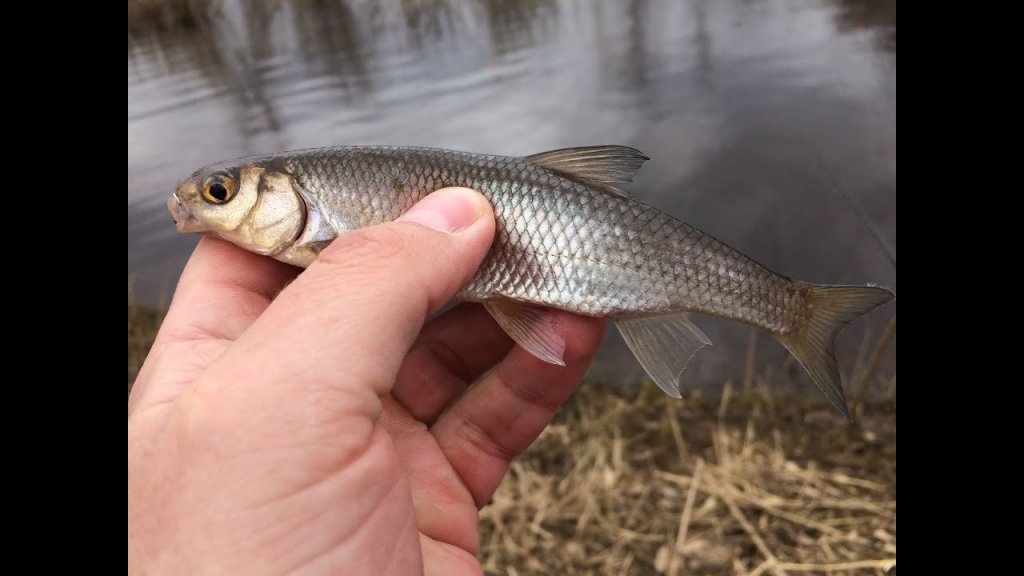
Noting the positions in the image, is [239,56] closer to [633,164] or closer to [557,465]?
[557,465]

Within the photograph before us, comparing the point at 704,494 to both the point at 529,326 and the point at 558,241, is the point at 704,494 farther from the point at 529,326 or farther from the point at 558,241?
the point at 558,241

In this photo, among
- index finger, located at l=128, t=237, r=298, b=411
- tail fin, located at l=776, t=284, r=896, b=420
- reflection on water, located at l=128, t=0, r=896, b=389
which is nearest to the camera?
index finger, located at l=128, t=237, r=298, b=411

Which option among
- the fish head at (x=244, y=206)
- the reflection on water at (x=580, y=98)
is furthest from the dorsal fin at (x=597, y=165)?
the reflection on water at (x=580, y=98)

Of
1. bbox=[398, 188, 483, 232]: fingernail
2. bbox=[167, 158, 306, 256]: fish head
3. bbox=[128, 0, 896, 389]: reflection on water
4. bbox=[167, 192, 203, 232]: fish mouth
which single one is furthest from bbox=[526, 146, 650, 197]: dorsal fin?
bbox=[128, 0, 896, 389]: reflection on water

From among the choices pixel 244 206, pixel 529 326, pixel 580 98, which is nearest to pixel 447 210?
pixel 529 326

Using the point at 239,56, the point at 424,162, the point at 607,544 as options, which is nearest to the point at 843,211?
the point at 607,544

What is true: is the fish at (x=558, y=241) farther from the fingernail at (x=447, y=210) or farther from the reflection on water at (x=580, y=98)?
the reflection on water at (x=580, y=98)

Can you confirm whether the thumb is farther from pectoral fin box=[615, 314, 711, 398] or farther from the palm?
pectoral fin box=[615, 314, 711, 398]
